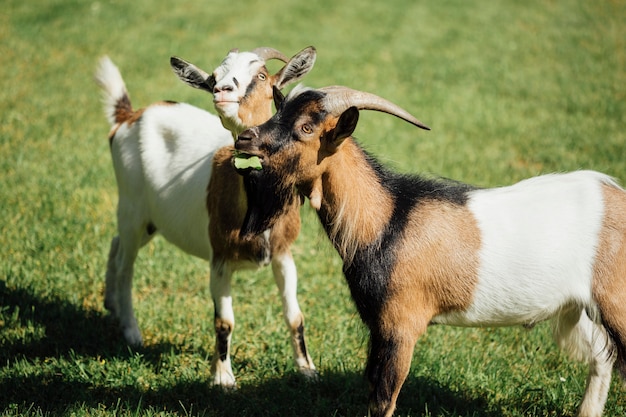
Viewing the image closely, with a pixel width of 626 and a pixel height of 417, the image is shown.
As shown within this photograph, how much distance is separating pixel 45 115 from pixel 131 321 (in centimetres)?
488

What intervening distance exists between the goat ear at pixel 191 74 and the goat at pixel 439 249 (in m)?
1.05

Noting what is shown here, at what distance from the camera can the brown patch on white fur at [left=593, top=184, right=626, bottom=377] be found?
337 centimetres

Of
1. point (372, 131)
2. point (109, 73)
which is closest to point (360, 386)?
point (109, 73)

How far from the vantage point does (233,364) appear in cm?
464

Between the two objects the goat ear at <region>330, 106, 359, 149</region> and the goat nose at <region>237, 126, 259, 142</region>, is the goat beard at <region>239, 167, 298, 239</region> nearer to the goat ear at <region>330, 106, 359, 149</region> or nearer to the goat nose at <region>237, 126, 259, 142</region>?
the goat nose at <region>237, 126, 259, 142</region>

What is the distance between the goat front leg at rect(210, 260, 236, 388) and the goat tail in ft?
5.99

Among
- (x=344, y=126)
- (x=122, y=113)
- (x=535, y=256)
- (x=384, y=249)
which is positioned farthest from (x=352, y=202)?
(x=122, y=113)

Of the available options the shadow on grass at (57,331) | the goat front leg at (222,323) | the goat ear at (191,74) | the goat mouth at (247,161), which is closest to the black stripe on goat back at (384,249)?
the goat mouth at (247,161)

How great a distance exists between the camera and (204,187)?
15.0ft

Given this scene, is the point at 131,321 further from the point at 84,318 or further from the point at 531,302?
the point at 531,302

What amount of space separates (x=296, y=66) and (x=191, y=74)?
705 millimetres

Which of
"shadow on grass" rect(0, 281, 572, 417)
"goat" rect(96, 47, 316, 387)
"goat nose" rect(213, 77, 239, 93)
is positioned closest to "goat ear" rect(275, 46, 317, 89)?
"goat" rect(96, 47, 316, 387)

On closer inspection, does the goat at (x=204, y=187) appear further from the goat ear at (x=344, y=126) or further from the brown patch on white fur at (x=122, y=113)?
the goat ear at (x=344, y=126)

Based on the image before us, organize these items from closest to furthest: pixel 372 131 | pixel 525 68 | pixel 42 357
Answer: pixel 42 357
pixel 372 131
pixel 525 68
